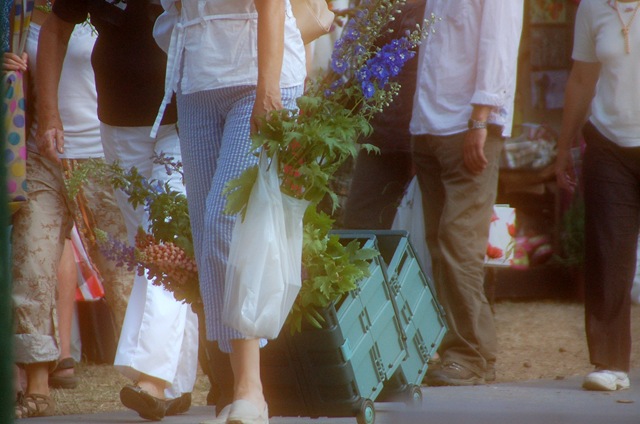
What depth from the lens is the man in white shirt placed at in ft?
16.5

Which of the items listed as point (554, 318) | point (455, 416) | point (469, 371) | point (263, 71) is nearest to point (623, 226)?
point (469, 371)

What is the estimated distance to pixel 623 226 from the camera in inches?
197

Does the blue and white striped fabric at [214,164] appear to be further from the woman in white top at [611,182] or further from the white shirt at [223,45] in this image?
the woman in white top at [611,182]

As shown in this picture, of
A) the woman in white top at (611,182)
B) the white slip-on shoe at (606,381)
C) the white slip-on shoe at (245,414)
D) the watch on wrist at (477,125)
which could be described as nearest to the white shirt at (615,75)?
the woman in white top at (611,182)

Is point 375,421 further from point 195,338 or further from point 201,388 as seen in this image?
point 201,388

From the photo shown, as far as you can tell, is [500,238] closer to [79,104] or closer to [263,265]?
[79,104]

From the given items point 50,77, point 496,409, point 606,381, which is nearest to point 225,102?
point 50,77

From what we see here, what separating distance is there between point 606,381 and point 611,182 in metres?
0.83

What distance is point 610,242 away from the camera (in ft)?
16.5

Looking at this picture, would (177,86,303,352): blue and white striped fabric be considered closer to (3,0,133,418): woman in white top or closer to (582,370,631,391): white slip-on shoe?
(3,0,133,418): woman in white top

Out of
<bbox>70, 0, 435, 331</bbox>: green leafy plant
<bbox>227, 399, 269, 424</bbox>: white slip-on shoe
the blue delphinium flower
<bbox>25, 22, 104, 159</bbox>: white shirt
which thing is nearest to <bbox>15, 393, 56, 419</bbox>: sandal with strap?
<bbox>70, 0, 435, 331</bbox>: green leafy plant

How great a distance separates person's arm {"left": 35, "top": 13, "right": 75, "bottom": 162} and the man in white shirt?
64.3 inches

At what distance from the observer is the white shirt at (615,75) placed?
194 inches

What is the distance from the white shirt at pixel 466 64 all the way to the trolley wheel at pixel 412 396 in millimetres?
1332
